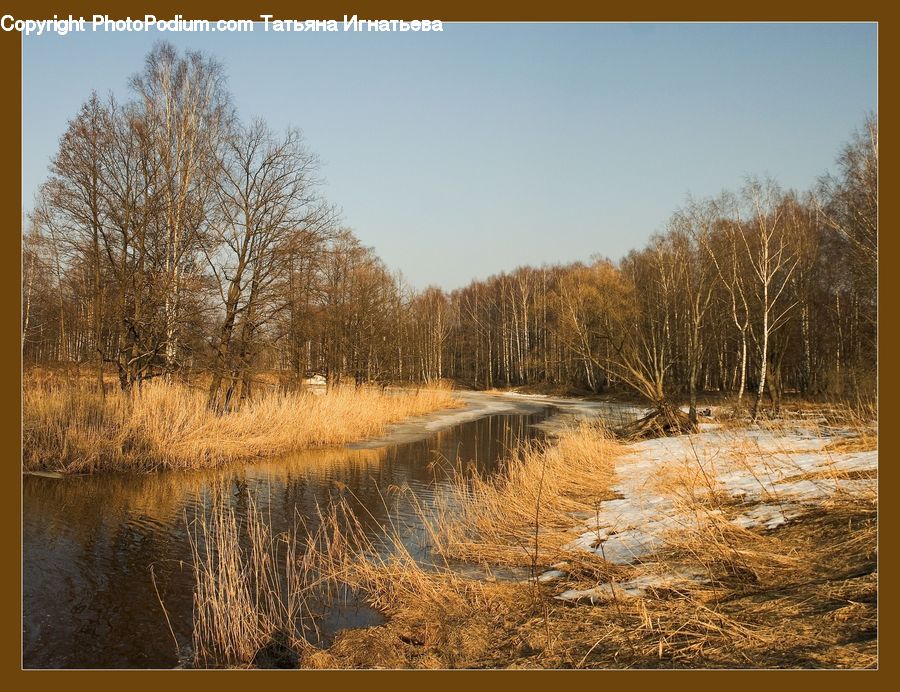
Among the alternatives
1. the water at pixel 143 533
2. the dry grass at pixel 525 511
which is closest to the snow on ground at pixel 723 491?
the dry grass at pixel 525 511

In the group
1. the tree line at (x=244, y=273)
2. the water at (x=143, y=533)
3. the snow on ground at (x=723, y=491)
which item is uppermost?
the tree line at (x=244, y=273)

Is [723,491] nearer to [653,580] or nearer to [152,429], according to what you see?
[653,580]

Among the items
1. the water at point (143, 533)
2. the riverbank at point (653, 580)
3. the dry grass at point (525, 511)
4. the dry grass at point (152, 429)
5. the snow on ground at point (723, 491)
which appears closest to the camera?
the riverbank at point (653, 580)

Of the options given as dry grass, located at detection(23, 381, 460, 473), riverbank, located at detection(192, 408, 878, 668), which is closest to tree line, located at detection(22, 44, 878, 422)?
dry grass, located at detection(23, 381, 460, 473)

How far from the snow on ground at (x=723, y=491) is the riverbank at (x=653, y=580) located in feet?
0.09

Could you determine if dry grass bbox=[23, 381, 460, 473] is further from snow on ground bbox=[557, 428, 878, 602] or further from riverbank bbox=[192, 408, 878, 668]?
snow on ground bbox=[557, 428, 878, 602]

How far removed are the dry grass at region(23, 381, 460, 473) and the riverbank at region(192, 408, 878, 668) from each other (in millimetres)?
7034

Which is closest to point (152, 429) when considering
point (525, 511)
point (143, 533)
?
point (143, 533)

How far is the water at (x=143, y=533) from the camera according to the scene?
5.02 meters

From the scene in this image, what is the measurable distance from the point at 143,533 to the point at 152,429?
16.7 feet

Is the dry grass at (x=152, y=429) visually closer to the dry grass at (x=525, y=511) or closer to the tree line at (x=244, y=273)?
the tree line at (x=244, y=273)

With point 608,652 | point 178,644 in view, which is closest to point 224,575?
point 178,644

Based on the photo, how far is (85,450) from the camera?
460 inches

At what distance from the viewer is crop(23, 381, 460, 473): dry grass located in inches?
462
